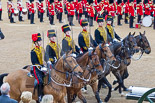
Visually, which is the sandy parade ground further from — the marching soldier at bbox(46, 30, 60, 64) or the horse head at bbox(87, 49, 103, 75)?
the horse head at bbox(87, 49, 103, 75)

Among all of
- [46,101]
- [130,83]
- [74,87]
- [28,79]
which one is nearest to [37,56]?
[28,79]

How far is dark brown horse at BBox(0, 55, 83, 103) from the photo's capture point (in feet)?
27.3

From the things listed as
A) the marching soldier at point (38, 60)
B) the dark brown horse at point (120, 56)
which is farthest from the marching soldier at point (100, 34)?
the marching soldier at point (38, 60)

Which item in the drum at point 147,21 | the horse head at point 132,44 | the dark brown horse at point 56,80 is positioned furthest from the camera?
the drum at point 147,21

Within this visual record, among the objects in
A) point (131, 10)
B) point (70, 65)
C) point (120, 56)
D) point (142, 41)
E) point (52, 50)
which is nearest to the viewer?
point (70, 65)

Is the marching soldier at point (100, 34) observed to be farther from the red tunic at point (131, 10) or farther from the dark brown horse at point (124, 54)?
the red tunic at point (131, 10)

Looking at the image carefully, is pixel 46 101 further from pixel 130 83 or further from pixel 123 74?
pixel 130 83

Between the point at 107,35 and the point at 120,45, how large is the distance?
0.81 metres

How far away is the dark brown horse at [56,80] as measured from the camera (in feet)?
27.3

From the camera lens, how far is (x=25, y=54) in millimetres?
16016

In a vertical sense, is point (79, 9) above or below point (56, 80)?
above

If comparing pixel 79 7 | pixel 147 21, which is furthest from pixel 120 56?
pixel 79 7

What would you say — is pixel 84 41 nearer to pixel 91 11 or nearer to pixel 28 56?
pixel 28 56

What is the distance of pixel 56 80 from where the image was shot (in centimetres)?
851
